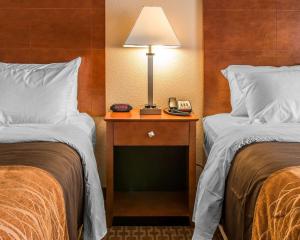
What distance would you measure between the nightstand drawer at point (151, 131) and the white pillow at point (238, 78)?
0.37 meters

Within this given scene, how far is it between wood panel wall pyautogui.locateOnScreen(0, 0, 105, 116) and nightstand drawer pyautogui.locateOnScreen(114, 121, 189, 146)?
61cm

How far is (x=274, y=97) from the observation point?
8.36ft

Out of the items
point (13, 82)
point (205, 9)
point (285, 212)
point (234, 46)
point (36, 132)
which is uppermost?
point (205, 9)

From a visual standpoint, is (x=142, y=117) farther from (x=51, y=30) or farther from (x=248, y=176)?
(x=248, y=176)

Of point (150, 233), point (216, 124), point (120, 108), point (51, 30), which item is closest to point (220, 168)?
point (216, 124)

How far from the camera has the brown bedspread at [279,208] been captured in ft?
4.09

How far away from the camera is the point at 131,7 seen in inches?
120

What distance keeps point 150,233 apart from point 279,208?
1321 millimetres

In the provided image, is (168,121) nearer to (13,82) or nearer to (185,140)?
(185,140)

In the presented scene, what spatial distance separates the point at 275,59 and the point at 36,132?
5.44ft

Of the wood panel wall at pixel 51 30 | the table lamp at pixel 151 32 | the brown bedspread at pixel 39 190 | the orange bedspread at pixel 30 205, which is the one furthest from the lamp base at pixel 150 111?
the orange bedspread at pixel 30 205

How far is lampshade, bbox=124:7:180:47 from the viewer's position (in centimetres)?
276

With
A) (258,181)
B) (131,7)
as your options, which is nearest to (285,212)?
(258,181)

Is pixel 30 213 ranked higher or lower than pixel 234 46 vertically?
lower
